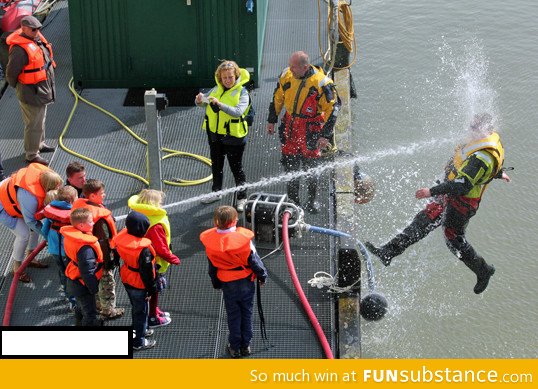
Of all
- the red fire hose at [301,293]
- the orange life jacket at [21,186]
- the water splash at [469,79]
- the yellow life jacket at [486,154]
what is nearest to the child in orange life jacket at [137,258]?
the orange life jacket at [21,186]

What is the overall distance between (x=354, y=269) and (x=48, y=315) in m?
2.78

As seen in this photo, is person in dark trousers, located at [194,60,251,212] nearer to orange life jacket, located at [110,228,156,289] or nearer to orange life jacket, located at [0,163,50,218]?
orange life jacket, located at [0,163,50,218]

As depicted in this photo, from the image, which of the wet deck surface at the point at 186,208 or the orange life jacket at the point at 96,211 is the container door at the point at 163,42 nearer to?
the wet deck surface at the point at 186,208

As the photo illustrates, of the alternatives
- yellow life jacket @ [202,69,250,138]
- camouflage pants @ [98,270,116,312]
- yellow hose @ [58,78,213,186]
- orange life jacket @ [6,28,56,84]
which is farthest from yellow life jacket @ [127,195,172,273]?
orange life jacket @ [6,28,56,84]

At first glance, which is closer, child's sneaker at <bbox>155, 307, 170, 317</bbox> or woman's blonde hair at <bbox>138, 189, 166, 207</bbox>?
woman's blonde hair at <bbox>138, 189, 166, 207</bbox>

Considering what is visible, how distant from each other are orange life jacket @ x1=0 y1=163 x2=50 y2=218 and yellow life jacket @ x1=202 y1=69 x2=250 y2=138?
1.79 meters

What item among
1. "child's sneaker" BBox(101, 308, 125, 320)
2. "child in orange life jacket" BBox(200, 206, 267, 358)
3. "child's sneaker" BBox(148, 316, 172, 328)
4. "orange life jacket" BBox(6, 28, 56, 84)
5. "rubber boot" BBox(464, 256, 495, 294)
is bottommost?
"rubber boot" BBox(464, 256, 495, 294)

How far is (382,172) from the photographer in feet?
41.1

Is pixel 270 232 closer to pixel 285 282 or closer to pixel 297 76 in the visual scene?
pixel 285 282

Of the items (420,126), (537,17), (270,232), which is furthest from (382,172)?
(537,17)

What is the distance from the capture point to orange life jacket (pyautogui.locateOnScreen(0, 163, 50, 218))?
8.48 m

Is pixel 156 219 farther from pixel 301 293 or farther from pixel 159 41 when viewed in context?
pixel 159 41

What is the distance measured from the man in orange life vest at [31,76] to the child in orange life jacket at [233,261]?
3.59 meters

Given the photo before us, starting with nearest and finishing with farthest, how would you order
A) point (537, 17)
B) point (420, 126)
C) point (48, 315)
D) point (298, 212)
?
point (48, 315) < point (298, 212) < point (420, 126) < point (537, 17)
